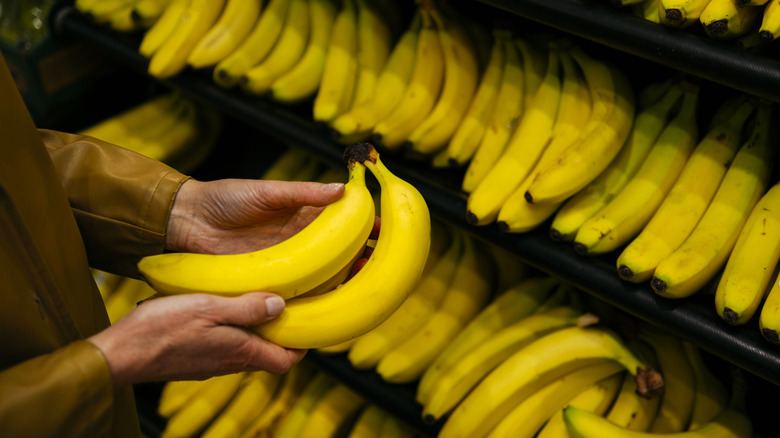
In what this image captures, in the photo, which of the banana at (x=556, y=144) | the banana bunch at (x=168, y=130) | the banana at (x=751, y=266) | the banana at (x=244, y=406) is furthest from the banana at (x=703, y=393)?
the banana bunch at (x=168, y=130)

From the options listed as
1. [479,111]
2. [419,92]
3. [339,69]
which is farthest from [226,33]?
[479,111]

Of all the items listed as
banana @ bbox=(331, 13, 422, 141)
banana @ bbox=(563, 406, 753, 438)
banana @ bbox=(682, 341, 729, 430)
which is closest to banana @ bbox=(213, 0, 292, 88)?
banana @ bbox=(331, 13, 422, 141)

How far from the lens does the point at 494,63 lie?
156cm

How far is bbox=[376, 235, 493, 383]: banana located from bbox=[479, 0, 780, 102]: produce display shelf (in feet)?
2.19

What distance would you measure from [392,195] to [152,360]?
44 centimetres

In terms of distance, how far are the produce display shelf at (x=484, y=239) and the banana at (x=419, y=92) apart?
73 mm

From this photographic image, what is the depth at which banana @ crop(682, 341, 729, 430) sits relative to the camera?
1354 mm

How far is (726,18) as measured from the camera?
105 cm

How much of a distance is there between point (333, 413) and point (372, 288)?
0.84 metres

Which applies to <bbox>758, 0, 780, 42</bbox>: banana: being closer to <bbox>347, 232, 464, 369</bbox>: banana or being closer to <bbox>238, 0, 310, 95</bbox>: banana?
<bbox>347, 232, 464, 369</bbox>: banana

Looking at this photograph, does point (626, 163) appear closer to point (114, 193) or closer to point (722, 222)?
point (722, 222)

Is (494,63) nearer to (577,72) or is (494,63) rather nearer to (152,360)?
(577,72)

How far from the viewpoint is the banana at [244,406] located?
5.88 feet

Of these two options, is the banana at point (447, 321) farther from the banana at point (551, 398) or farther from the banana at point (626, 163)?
the banana at point (626, 163)
